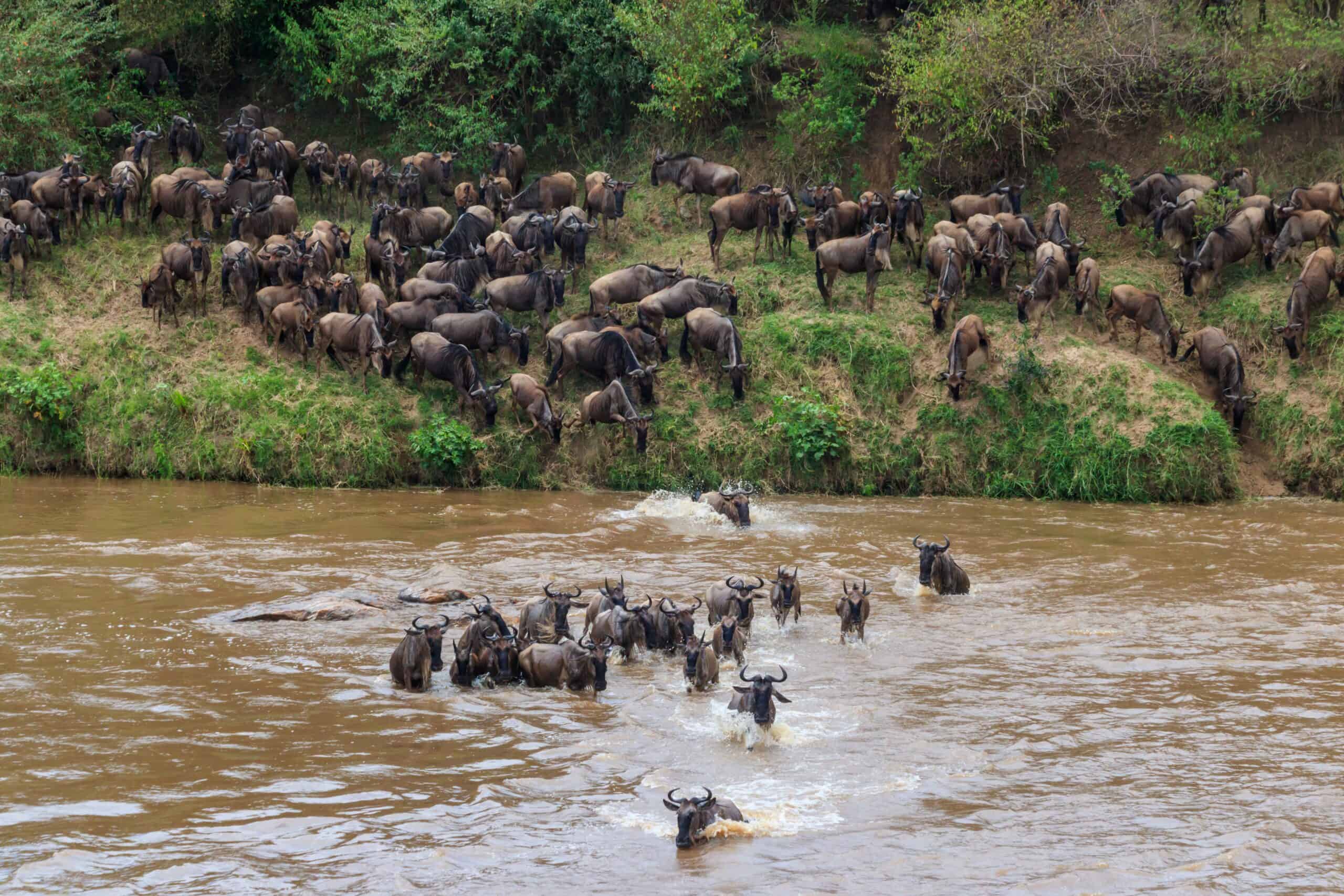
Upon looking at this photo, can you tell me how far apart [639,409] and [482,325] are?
8.95 feet

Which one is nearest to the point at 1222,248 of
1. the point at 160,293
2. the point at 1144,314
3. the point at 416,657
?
the point at 1144,314

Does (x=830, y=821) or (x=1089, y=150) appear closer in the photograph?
(x=830, y=821)

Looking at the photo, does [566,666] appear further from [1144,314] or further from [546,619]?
[1144,314]

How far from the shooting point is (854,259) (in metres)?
22.7

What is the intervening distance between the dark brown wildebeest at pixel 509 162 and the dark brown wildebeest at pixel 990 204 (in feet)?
25.4

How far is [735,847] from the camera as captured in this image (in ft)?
29.8

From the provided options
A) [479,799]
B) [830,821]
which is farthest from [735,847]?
[479,799]

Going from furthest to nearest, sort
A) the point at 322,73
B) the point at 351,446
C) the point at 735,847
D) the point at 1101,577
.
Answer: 1. the point at 322,73
2. the point at 351,446
3. the point at 1101,577
4. the point at 735,847

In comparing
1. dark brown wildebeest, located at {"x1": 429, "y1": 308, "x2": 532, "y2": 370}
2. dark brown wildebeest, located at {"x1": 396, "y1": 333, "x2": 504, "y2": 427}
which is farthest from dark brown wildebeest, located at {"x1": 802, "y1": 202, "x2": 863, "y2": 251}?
dark brown wildebeest, located at {"x1": 396, "y1": 333, "x2": 504, "y2": 427}

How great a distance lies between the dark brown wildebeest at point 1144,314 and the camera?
21.5 meters

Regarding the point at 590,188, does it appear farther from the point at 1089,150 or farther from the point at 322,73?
the point at 1089,150

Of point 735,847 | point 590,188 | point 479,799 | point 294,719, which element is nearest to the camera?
point 735,847

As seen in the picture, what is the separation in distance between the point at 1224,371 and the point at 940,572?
8.06m

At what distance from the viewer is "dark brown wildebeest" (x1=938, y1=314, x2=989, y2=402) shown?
20828 mm
